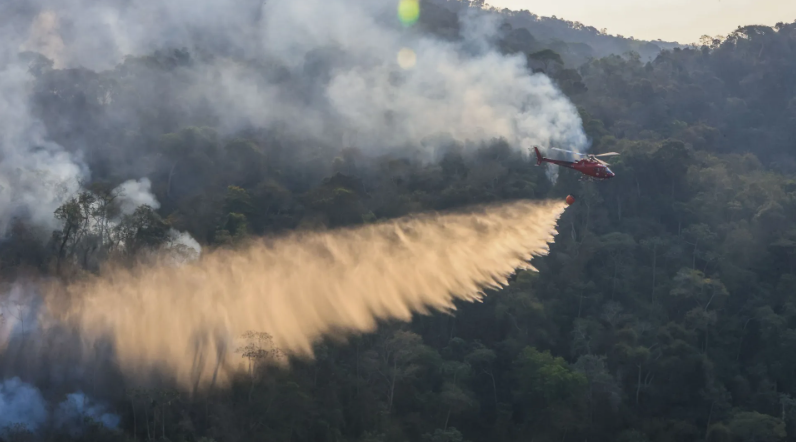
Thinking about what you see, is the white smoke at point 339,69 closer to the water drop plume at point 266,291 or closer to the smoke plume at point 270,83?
the smoke plume at point 270,83

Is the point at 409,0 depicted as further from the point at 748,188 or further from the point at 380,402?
the point at 380,402

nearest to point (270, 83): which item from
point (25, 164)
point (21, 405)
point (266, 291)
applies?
point (25, 164)

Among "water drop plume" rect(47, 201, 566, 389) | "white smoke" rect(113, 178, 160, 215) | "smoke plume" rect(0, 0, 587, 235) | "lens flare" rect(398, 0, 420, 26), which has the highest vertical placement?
"lens flare" rect(398, 0, 420, 26)

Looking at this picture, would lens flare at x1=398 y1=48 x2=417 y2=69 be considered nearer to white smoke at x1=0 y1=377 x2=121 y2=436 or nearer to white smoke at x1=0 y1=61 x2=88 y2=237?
white smoke at x1=0 y1=61 x2=88 y2=237

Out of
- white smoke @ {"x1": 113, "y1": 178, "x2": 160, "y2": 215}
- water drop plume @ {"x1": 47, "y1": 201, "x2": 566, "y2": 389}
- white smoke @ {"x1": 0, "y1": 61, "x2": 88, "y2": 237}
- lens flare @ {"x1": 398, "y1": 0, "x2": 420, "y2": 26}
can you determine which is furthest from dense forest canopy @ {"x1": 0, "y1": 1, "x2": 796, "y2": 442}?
lens flare @ {"x1": 398, "y1": 0, "x2": 420, "y2": 26}

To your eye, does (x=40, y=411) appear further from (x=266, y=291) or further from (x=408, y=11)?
(x=408, y=11)

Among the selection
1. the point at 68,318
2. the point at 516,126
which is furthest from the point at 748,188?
the point at 68,318
